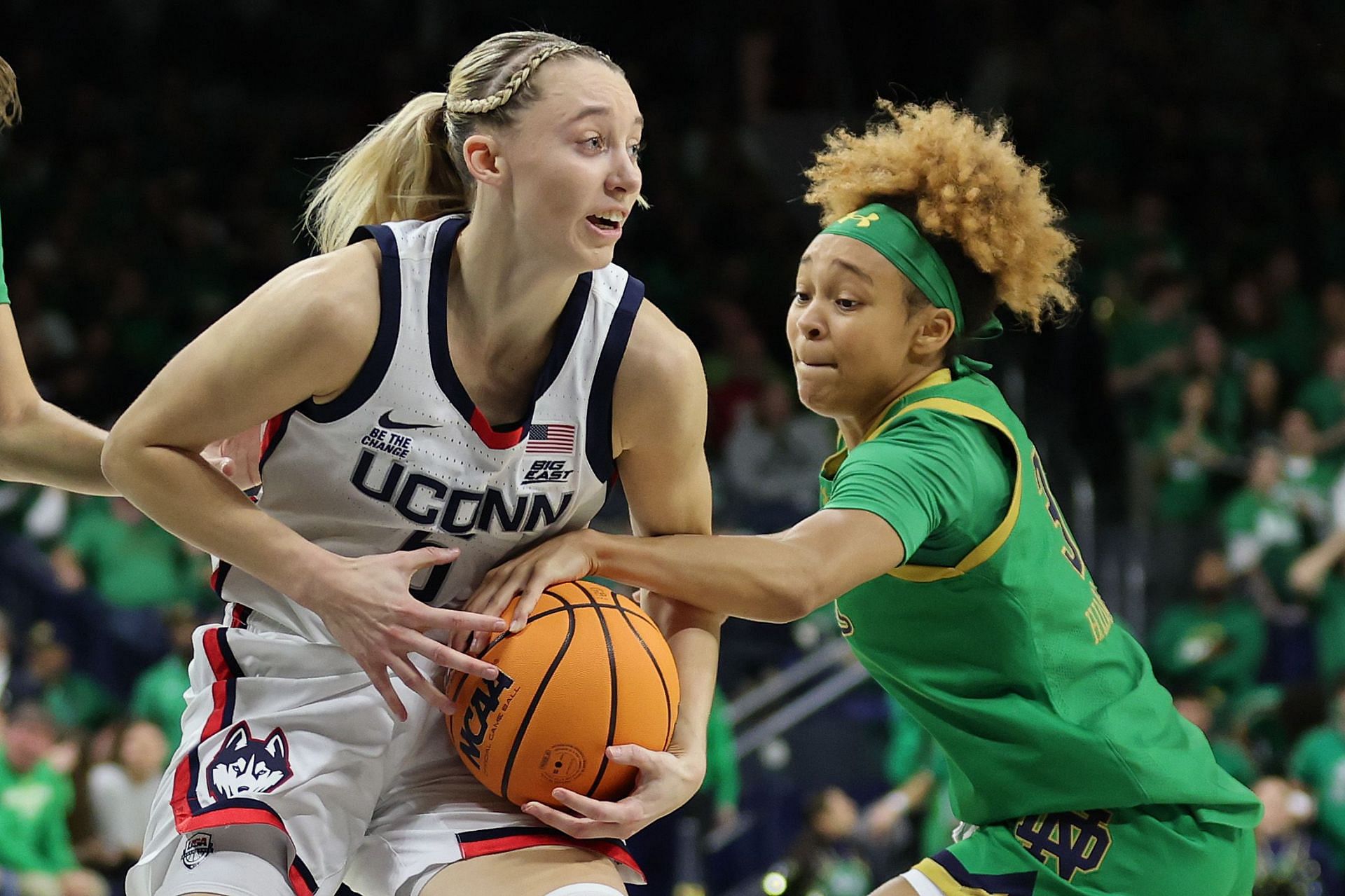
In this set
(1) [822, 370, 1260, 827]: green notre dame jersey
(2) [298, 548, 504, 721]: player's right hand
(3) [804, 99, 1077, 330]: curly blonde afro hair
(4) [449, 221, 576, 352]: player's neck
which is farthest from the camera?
(3) [804, 99, 1077, 330]: curly blonde afro hair

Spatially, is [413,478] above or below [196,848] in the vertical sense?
above

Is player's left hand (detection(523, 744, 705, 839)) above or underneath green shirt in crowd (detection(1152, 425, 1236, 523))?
above

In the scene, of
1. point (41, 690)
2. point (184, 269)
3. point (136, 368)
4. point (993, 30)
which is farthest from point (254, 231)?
point (993, 30)

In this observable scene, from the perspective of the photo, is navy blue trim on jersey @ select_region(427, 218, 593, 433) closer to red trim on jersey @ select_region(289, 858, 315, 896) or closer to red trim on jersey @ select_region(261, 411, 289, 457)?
red trim on jersey @ select_region(261, 411, 289, 457)

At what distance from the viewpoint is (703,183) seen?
37.0 ft

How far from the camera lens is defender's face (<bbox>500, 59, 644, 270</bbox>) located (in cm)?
251

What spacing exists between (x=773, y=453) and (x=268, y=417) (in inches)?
254

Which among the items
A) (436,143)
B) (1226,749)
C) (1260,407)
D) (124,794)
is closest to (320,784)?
(436,143)

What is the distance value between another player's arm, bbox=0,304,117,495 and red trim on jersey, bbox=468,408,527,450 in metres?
0.86

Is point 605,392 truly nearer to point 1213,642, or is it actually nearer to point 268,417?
point 268,417

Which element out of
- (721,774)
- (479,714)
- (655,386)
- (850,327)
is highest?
(850,327)

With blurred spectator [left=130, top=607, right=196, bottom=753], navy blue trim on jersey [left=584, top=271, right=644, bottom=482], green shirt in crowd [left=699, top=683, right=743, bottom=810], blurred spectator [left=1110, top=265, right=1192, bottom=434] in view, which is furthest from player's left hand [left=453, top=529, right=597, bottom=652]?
blurred spectator [left=1110, top=265, right=1192, bottom=434]

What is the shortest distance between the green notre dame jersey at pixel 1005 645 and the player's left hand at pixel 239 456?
3.42 ft

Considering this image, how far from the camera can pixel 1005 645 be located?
2855mm
